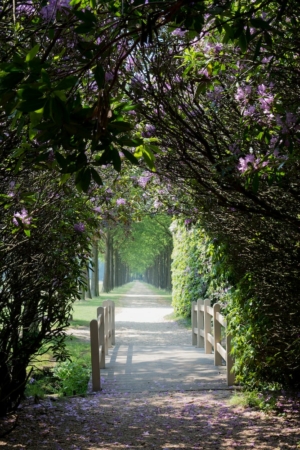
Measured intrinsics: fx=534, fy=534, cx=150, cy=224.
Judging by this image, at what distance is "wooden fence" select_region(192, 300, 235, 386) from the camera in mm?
8039

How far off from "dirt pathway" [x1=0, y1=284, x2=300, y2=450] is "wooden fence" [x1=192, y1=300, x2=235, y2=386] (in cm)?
54

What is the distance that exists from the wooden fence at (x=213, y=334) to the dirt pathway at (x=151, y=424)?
54 centimetres

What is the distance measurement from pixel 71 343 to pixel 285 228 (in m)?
9.44

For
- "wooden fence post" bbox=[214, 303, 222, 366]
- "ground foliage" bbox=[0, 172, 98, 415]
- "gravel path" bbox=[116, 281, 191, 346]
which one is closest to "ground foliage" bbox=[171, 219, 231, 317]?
"wooden fence post" bbox=[214, 303, 222, 366]

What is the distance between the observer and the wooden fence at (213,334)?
8.04 metres

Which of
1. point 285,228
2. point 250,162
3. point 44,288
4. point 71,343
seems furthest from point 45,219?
point 71,343

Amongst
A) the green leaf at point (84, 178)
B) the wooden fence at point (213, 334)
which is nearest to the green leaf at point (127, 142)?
the green leaf at point (84, 178)

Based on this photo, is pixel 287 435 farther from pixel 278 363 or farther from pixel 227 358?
pixel 227 358

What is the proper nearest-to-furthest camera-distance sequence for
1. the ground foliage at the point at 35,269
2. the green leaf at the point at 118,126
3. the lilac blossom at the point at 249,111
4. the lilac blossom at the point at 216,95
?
1. the green leaf at the point at 118,126
2. the lilac blossom at the point at 249,111
3. the lilac blossom at the point at 216,95
4. the ground foliage at the point at 35,269

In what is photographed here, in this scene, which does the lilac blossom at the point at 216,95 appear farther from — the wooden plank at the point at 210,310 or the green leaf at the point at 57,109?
the wooden plank at the point at 210,310

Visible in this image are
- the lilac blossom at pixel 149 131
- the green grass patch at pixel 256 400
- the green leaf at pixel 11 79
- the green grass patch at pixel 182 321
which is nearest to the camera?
the green leaf at pixel 11 79

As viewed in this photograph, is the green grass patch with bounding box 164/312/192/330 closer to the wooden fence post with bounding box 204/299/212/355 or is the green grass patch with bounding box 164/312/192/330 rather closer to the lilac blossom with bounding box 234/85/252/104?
the wooden fence post with bounding box 204/299/212/355

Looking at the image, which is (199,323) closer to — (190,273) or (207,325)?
(207,325)

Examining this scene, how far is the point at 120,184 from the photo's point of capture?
28.4 ft
